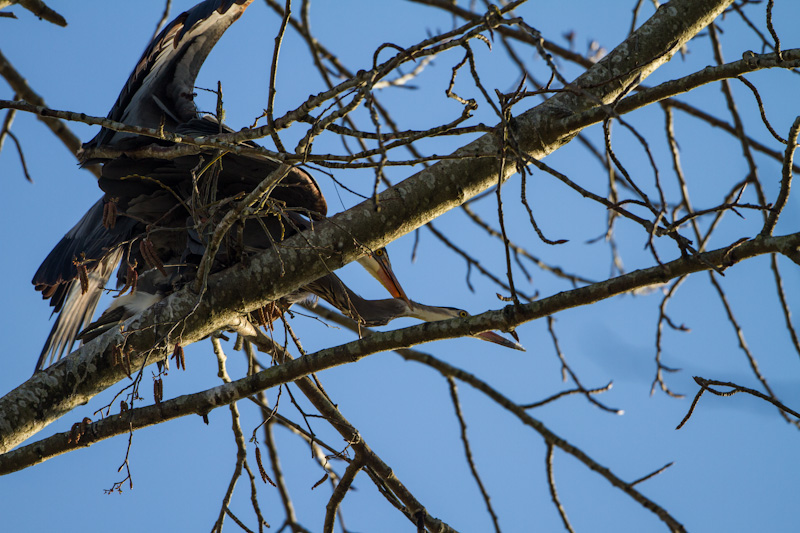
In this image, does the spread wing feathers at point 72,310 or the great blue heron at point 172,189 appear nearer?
the great blue heron at point 172,189

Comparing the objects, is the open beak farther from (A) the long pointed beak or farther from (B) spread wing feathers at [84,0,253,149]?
(B) spread wing feathers at [84,0,253,149]

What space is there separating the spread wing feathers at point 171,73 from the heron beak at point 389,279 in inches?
41.8

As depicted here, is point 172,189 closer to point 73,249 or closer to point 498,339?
point 73,249

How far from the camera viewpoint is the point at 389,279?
332 cm

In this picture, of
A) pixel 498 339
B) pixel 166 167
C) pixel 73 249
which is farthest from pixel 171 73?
pixel 498 339

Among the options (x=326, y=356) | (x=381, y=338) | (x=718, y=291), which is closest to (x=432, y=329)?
(x=381, y=338)

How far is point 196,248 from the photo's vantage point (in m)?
2.74

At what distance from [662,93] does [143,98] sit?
2.15m

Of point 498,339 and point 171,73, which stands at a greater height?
point 171,73

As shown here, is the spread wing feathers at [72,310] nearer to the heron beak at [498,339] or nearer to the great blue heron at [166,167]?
the great blue heron at [166,167]

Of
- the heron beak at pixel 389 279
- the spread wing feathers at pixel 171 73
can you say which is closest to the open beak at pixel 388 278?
the heron beak at pixel 389 279

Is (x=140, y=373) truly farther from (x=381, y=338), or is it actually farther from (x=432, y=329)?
(x=432, y=329)

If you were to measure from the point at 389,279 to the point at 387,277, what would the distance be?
0.01 m

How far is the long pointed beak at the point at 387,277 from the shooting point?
329 cm
